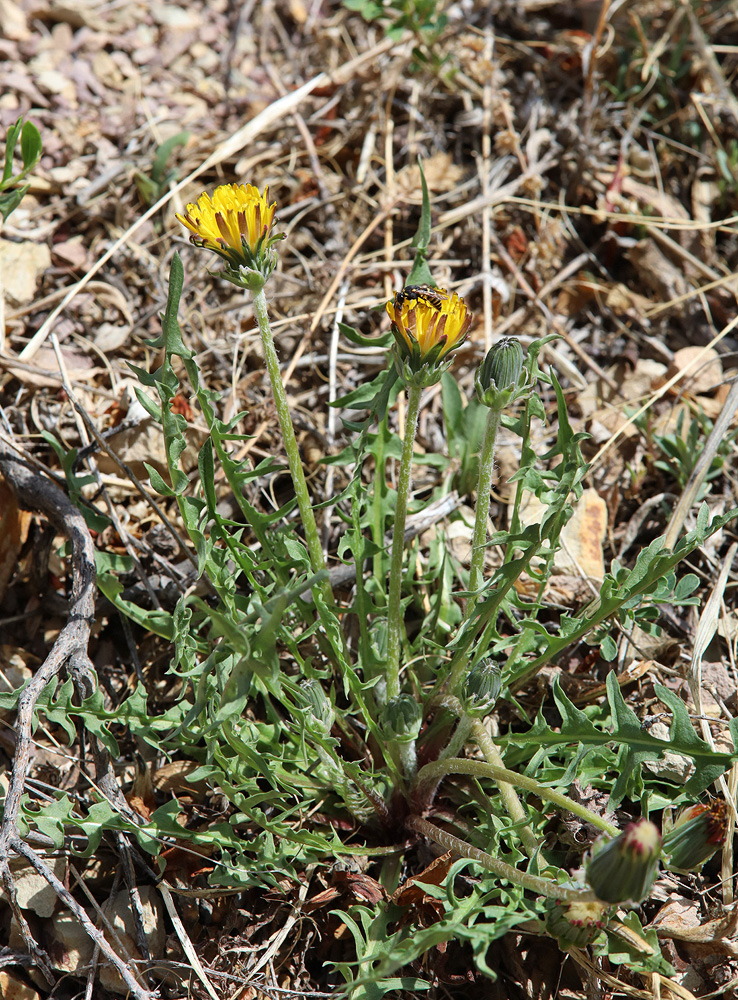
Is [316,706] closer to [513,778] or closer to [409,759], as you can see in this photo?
[409,759]

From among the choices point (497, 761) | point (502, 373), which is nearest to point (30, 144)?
point (502, 373)

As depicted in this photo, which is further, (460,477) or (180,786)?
(460,477)

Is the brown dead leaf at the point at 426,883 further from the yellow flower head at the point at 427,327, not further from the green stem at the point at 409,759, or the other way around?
the yellow flower head at the point at 427,327

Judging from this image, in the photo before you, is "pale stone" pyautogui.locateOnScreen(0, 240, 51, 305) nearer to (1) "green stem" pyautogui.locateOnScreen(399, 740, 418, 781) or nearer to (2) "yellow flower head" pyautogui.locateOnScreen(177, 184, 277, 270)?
(2) "yellow flower head" pyautogui.locateOnScreen(177, 184, 277, 270)

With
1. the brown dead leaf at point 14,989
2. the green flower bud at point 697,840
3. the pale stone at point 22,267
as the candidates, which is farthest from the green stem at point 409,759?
the pale stone at point 22,267

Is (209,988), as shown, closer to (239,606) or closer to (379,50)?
(239,606)

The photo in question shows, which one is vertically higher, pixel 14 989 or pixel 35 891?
pixel 35 891

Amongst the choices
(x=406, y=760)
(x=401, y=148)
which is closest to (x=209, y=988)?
(x=406, y=760)
